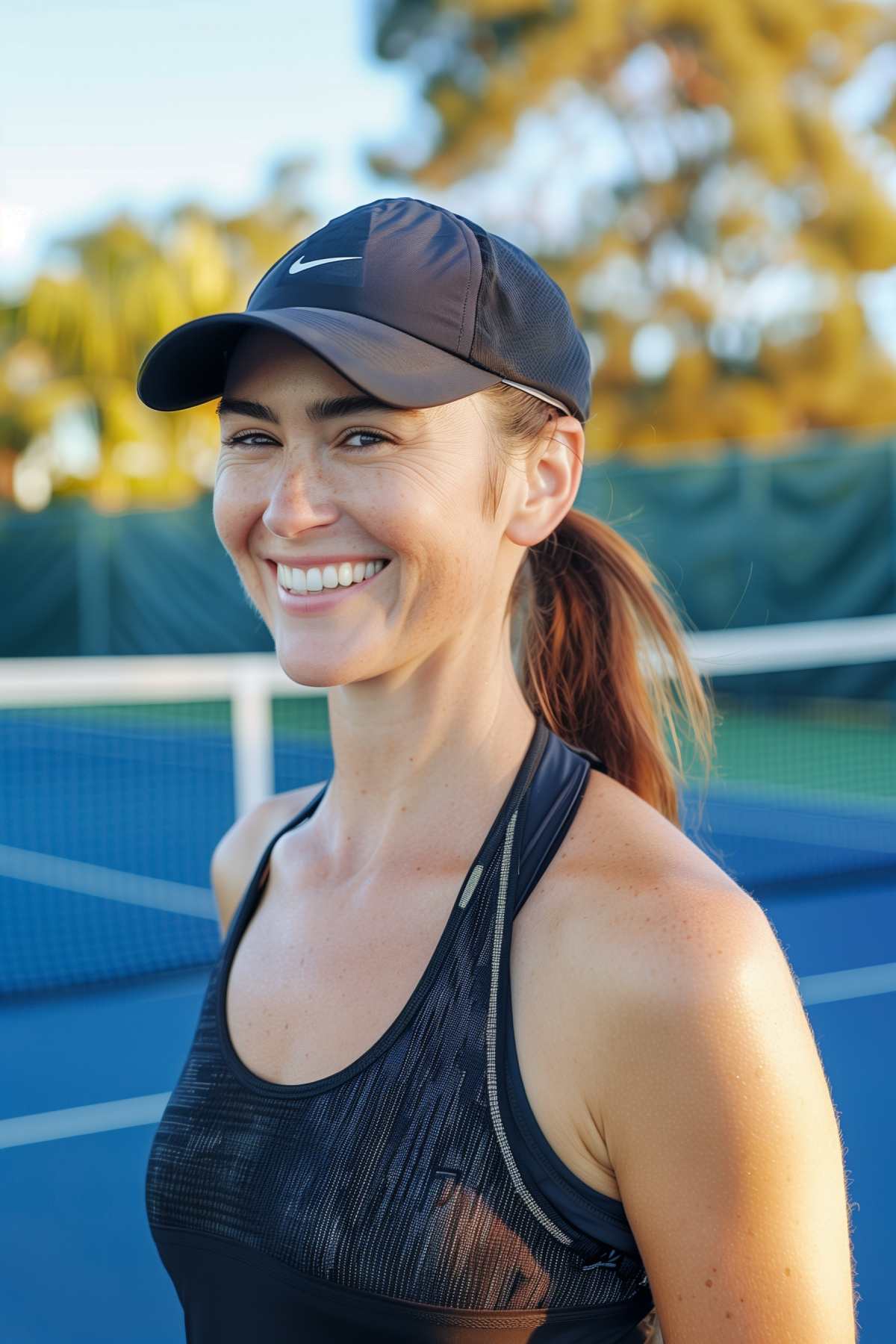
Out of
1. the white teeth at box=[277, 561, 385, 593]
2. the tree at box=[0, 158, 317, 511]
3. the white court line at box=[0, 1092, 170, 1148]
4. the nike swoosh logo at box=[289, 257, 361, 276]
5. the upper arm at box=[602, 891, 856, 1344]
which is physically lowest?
the white court line at box=[0, 1092, 170, 1148]

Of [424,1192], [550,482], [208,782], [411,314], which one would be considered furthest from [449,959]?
[208,782]

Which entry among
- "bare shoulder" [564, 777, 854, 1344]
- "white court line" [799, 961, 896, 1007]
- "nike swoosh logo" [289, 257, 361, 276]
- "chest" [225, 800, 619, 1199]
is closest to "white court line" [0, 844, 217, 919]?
"white court line" [799, 961, 896, 1007]

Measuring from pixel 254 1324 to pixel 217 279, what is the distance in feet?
108

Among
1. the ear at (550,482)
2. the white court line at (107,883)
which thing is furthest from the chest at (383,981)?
the white court line at (107,883)

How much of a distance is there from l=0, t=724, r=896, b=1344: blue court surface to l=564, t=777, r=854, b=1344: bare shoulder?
964 millimetres

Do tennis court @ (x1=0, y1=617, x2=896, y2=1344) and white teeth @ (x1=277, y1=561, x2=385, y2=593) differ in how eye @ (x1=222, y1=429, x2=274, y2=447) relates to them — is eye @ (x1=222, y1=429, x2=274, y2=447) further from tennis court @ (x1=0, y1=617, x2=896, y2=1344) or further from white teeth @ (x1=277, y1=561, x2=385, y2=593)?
tennis court @ (x1=0, y1=617, x2=896, y2=1344)

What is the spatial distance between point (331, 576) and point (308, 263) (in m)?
0.33

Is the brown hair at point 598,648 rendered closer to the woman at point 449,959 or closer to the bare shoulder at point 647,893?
the woman at point 449,959

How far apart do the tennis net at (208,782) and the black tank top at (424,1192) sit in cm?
84

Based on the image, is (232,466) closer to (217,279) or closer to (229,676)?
(229,676)

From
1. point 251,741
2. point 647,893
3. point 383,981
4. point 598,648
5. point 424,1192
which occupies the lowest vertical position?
point 251,741

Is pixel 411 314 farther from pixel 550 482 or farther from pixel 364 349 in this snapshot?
pixel 550 482

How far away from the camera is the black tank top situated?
1.41 meters

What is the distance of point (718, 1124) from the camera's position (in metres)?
1.32
